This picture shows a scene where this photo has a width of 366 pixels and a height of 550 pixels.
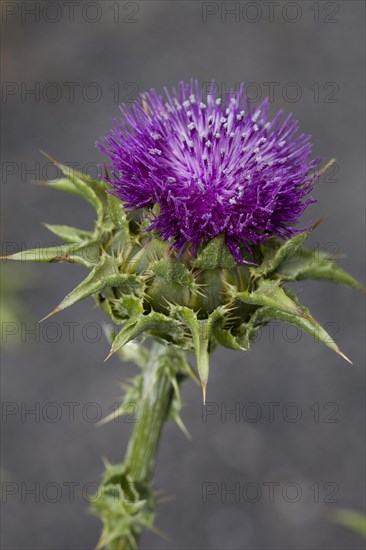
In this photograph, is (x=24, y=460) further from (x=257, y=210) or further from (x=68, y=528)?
(x=257, y=210)

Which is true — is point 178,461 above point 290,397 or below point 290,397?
below

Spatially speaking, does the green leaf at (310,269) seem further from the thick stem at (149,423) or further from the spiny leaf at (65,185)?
the spiny leaf at (65,185)

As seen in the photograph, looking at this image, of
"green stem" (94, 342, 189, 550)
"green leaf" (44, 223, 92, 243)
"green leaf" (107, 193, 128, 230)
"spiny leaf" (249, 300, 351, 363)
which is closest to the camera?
"spiny leaf" (249, 300, 351, 363)

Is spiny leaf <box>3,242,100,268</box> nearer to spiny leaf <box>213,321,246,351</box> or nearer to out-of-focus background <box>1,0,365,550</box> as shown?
spiny leaf <box>213,321,246,351</box>

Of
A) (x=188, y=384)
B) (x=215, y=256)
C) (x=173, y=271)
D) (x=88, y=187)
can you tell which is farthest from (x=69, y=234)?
(x=188, y=384)

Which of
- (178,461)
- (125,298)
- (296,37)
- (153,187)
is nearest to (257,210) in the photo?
(153,187)

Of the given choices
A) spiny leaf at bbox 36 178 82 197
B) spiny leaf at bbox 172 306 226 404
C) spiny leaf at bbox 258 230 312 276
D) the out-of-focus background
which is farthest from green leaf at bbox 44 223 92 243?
the out-of-focus background

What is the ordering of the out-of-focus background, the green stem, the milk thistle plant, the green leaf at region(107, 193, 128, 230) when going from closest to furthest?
the milk thistle plant < the green leaf at region(107, 193, 128, 230) < the green stem < the out-of-focus background
